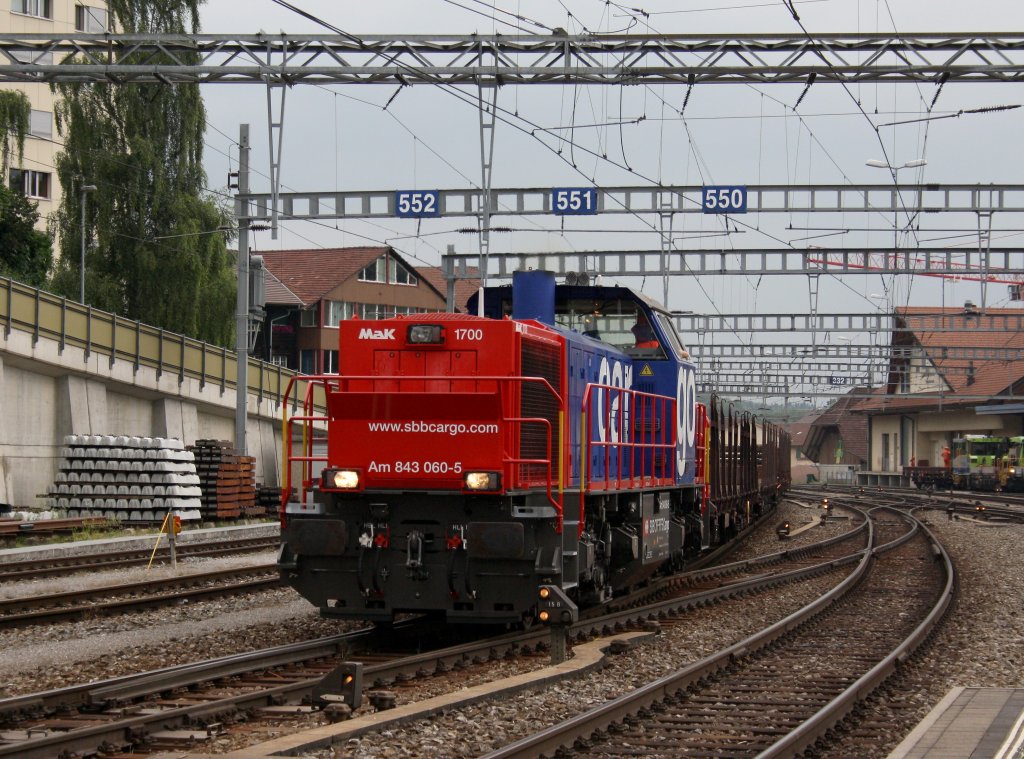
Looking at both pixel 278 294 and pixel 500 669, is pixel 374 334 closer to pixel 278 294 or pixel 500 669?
pixel 500 669

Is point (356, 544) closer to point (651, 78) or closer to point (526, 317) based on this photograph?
point (526, 317)

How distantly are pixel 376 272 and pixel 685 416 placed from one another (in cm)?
5093

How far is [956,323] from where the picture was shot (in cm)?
6675

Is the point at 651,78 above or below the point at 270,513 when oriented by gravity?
above

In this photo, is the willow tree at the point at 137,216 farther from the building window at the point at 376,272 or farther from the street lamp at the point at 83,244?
the building window at the point at 376,272

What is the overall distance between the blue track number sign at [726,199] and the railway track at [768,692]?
12779 millimetres

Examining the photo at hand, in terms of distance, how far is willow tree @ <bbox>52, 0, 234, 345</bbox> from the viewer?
40.3 meters

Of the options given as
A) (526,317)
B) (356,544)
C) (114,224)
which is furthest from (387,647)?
(114,224)

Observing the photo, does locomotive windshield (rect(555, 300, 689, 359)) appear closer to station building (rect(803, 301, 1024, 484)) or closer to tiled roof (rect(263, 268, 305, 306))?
station building (rect(803, 301, 1024, 484))

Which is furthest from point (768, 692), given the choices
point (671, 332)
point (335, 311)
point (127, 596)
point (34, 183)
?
point (34, 183)

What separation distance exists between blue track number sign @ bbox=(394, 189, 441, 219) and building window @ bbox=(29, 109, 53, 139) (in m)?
36.3

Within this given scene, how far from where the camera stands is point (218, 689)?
8562 millimetres

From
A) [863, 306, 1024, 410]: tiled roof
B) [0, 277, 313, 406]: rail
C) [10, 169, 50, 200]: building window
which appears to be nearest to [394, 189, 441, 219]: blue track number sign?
[0, 277, 313, 406]: rail

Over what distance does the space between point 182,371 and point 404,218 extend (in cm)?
849
